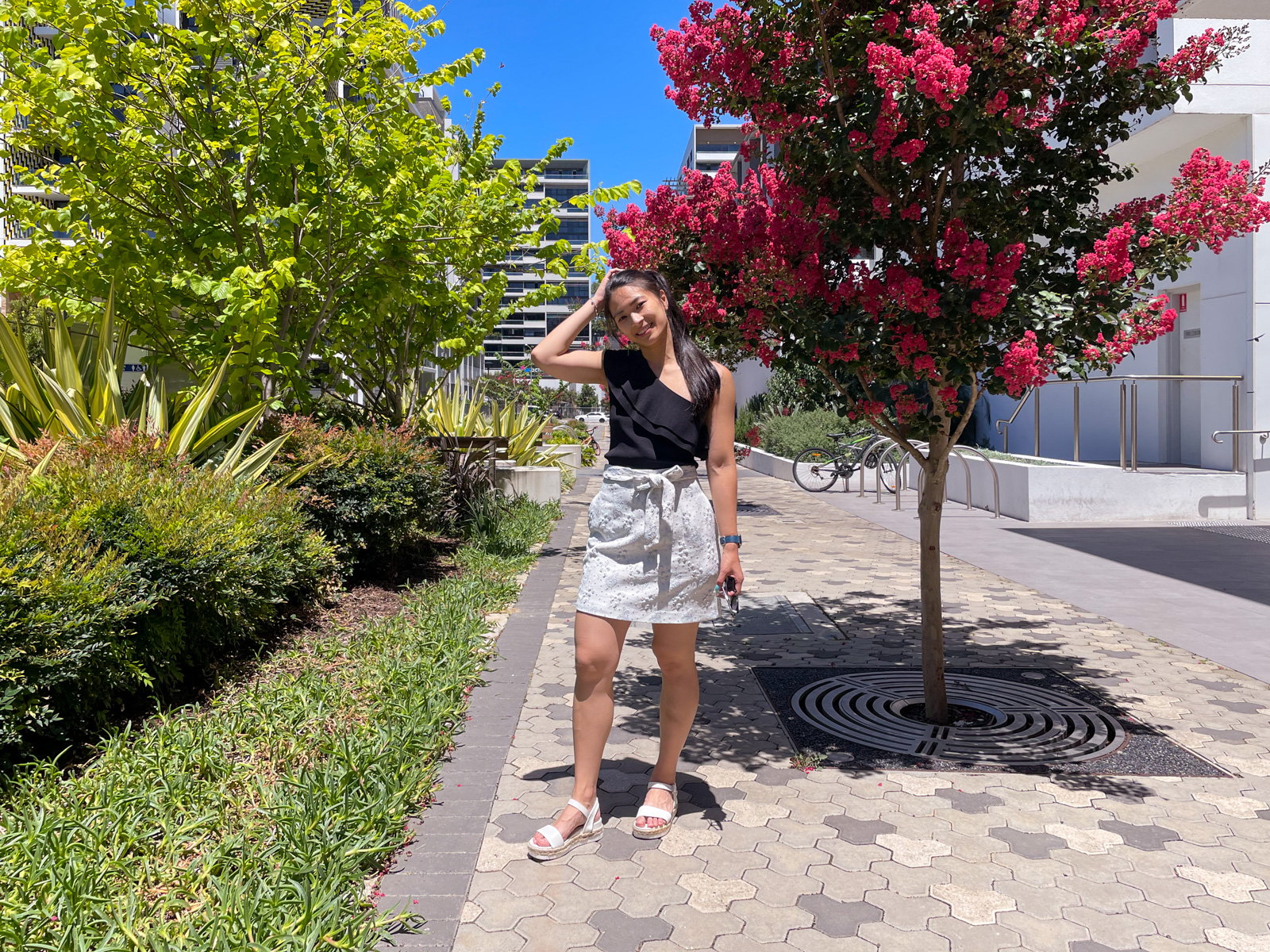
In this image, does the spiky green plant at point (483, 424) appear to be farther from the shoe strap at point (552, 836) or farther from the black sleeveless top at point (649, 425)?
the shoe strap at point (552, 836)

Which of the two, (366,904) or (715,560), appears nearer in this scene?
(366,904)

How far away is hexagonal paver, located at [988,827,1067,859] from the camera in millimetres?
3090

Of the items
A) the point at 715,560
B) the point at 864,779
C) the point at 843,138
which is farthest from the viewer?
the point at 843,138

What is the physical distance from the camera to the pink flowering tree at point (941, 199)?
3639 millimetres

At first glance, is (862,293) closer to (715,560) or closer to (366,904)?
(715,560)

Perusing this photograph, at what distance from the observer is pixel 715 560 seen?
331cm

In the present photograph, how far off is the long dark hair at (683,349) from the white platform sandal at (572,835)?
4.57 feet

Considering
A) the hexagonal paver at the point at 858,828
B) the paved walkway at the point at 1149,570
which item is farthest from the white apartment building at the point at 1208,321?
the hexagonal paver at the point at 858,828

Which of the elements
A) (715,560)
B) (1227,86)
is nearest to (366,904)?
(715,560)

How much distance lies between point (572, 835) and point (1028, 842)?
1.53m

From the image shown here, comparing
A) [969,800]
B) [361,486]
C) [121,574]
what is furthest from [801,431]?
[121,574]

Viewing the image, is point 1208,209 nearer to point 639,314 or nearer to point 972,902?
point 639,314

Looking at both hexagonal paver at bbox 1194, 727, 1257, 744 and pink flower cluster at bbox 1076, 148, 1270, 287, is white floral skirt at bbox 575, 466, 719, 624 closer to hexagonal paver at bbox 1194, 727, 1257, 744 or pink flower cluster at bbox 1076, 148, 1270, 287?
pink flower cluster at bbox 1076, 148, 1270, 287

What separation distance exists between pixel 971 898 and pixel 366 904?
1.76m
